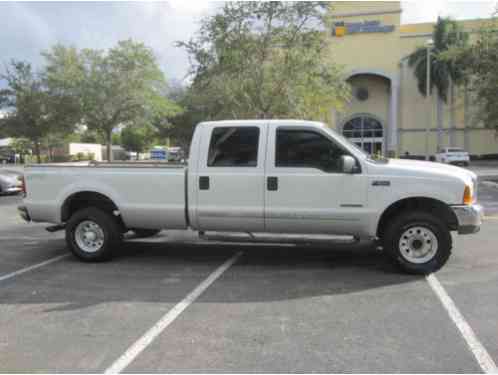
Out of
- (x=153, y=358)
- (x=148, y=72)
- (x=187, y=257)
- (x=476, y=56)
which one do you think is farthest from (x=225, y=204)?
(x=148, y=72)

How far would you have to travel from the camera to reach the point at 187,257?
6766 millimetres

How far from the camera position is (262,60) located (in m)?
15.3

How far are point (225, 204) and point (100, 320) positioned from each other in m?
2.27

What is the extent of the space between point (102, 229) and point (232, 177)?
215cm

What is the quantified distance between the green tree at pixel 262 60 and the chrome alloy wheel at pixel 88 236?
30.8 feet

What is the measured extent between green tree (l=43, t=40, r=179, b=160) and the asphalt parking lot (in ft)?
64.8

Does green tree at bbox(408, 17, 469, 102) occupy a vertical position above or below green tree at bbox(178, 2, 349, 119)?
above

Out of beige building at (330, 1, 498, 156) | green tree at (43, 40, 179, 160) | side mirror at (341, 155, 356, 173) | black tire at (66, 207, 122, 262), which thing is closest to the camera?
side mirror at (341, 155, 356, 173)

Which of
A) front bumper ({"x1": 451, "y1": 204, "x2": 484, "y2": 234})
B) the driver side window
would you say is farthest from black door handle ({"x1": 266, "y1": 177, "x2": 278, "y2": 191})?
front bumper ({"x1": 451, "y1": 204, "x2": 484, "y2": 234})

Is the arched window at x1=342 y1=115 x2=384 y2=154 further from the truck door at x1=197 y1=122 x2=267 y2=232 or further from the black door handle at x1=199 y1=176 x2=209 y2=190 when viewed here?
the black door handle at x1=199 y1=176 x2=209 y2=190

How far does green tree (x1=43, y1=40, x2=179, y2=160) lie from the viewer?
2470 cm

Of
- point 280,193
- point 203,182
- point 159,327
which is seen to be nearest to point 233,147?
point 203,182

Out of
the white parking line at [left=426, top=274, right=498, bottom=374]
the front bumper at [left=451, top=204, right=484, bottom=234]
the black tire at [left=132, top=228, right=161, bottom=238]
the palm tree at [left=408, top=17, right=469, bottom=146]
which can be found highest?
the palm tree at [left=408, top=17, right=469, bottom=146]

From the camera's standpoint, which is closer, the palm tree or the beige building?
the palm tree
